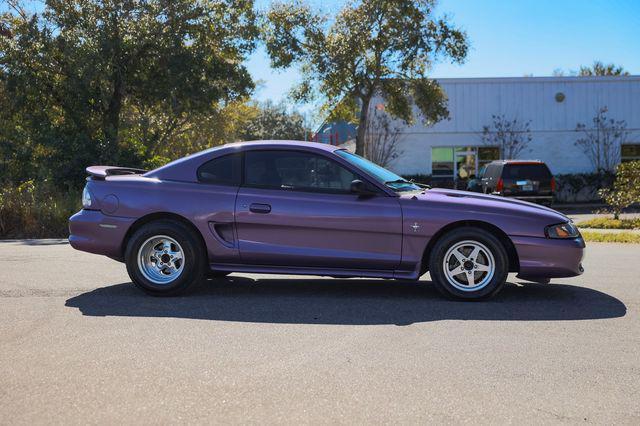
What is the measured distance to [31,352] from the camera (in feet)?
15.0

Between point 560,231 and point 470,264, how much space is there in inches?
35.4

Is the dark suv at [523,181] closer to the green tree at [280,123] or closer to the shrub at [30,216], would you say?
the shrub at [30,216]

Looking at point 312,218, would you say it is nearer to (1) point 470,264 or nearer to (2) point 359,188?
(2) point 359,188

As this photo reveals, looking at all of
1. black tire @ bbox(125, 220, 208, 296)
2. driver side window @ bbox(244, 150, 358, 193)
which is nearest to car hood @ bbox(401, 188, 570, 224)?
driver side window @ bbox(244, 150, 358, 193)

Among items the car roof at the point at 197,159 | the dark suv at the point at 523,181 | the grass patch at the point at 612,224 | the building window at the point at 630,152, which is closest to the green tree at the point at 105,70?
the dark suv at the point at 523,181

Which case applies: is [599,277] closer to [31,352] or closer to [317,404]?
[317,404]

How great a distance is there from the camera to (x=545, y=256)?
620 cm

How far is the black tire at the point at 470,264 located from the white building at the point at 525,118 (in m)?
24.4

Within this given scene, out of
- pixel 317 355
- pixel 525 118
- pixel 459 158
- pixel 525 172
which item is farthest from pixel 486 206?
pixel 525 118

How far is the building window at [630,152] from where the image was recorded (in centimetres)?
3134

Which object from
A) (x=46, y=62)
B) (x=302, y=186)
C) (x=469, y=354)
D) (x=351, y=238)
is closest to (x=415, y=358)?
(x=469, y=354)

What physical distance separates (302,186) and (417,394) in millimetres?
3159

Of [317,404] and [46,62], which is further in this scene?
[46,62]

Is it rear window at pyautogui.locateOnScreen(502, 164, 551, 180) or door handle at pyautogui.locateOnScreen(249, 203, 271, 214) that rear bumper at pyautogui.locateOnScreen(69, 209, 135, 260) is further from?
rear window at pyautogui.locateOnScreen(502, 164, 551, 180)
